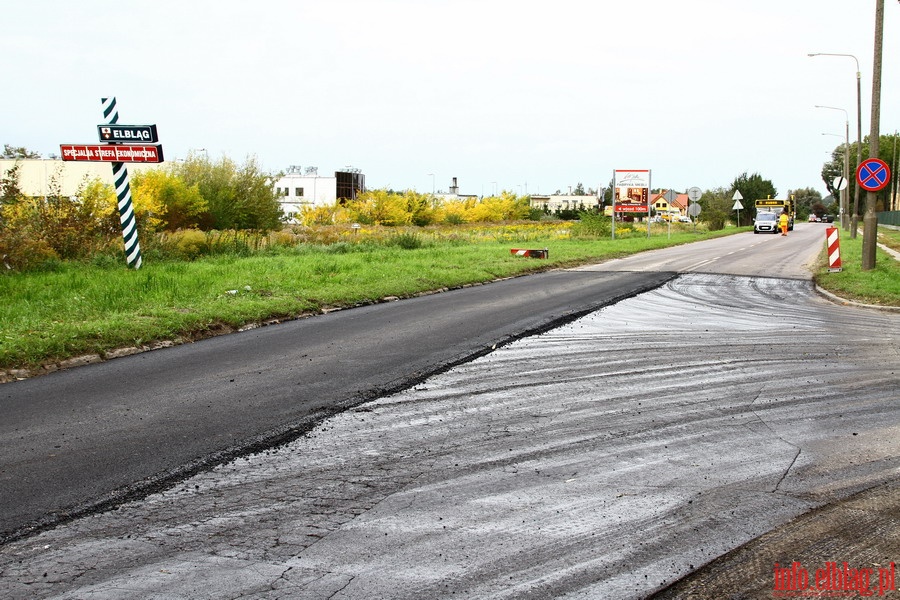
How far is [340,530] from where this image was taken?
467 cm

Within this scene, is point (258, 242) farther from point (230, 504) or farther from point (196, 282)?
point (230, 504)

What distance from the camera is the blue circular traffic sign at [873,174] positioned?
20.3 metres

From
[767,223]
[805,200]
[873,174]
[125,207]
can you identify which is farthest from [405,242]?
[805,200]

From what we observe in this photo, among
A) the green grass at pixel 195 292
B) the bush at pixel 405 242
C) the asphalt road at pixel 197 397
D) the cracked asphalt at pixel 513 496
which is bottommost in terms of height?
the cracked asphalt at pixel 513 496

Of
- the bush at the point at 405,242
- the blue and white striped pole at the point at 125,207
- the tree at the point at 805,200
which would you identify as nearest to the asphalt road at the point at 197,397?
the blue and white striped pole at the point at 125,207

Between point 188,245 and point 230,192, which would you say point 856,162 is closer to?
point 230,192

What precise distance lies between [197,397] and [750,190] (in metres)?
105

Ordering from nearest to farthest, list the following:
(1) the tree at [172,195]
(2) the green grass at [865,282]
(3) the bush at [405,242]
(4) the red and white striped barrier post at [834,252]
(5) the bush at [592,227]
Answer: (2) the green grass at [865,282] < (4) the red and white striped barrier post at [834,252] < (3) the bush at [405,242] < (1) the tree at [172,195] < (5) the bush at [592,227]

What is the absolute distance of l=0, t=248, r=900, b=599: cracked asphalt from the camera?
4090 mm

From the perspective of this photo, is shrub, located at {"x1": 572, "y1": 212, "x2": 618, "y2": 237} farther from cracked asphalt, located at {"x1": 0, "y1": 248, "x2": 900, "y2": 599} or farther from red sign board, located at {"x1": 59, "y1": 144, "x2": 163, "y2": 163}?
cracked asphalt, located at {"x1": 0, "y1": 248, "x2": 900, "y2": 599}

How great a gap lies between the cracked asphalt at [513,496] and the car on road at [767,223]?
60493 mm

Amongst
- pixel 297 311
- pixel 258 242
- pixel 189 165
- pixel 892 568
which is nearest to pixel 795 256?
pixel 258 242

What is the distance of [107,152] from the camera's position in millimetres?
19484

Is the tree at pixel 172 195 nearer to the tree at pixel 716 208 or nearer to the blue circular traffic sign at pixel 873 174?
the blue circular traffic sign at pixel 873 174
